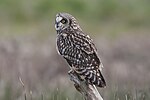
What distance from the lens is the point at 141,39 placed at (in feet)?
60.4

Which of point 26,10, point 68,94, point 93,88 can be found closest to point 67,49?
point 93,88

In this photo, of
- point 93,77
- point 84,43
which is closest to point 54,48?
point 84,43

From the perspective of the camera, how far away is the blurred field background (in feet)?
32.6

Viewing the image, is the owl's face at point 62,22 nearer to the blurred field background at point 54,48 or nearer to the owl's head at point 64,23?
the owl's head at point 64,23

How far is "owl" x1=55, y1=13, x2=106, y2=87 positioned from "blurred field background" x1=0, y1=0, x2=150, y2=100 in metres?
0.36

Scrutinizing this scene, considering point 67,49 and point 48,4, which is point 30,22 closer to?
point 48,4

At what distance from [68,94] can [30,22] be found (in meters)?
11.5

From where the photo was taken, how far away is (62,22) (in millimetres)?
9023

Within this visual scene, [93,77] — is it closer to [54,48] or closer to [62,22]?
[62,22]

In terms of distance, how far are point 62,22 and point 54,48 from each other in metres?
6.80

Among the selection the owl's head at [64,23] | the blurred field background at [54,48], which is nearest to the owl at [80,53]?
the owl's head at [64,23]

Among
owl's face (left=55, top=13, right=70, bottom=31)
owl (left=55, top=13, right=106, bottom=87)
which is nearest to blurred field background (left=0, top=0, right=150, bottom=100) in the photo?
owl (left=55, top=13, right=106, bottom=87)

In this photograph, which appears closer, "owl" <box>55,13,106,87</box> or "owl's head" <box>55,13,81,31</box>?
"owl" <box>55,13,106,87</box>

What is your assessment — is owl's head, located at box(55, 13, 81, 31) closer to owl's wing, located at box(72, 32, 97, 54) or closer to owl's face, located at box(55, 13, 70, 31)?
owl's face, located at box(55, 13, 70, 31)
